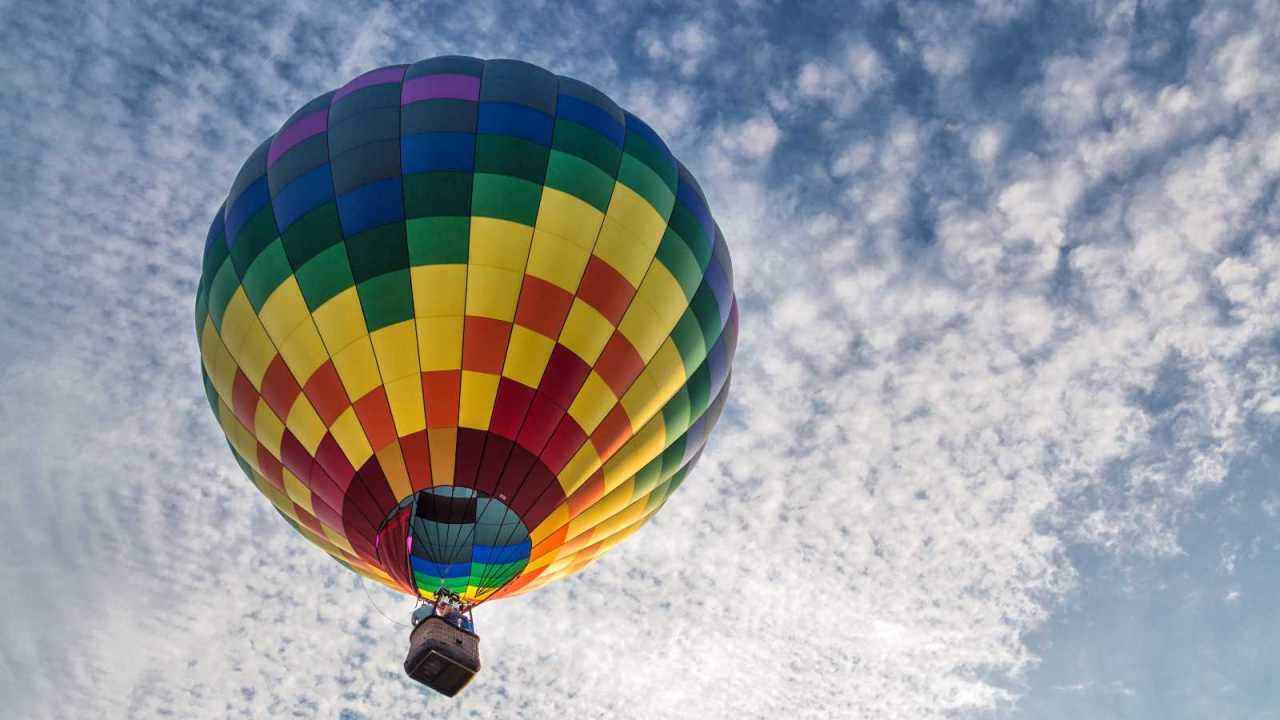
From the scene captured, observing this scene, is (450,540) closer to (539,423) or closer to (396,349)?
(539,423)

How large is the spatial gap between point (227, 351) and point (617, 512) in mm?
4314

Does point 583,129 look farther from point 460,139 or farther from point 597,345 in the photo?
point 597,345

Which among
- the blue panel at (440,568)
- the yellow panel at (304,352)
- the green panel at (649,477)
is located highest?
the green panel at (649,477)

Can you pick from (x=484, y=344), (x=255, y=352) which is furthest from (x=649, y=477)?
(x=255, y=352)

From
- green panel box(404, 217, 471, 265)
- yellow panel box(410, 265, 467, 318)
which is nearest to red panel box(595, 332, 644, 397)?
yellow panel box(410, 265, 467, 318)

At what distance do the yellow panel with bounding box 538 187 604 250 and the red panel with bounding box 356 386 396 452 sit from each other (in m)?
2.15

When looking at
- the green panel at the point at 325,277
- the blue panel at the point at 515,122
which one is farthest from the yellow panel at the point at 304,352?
the blue panel at the point at 515,122

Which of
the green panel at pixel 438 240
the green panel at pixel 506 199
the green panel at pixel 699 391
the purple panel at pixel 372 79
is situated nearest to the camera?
the green panel at pixel 438 240

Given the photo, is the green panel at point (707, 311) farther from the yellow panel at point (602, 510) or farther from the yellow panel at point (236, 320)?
the yellow panel at point (236, 320)

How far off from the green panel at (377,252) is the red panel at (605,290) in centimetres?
167

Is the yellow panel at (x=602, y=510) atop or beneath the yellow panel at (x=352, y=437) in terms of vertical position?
atop

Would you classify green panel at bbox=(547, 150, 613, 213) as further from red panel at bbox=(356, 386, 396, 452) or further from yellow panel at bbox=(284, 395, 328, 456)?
yellow panel at bbox=(284, 395, 328, 456)

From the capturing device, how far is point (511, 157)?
8367mm

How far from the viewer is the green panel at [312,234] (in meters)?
8.05
